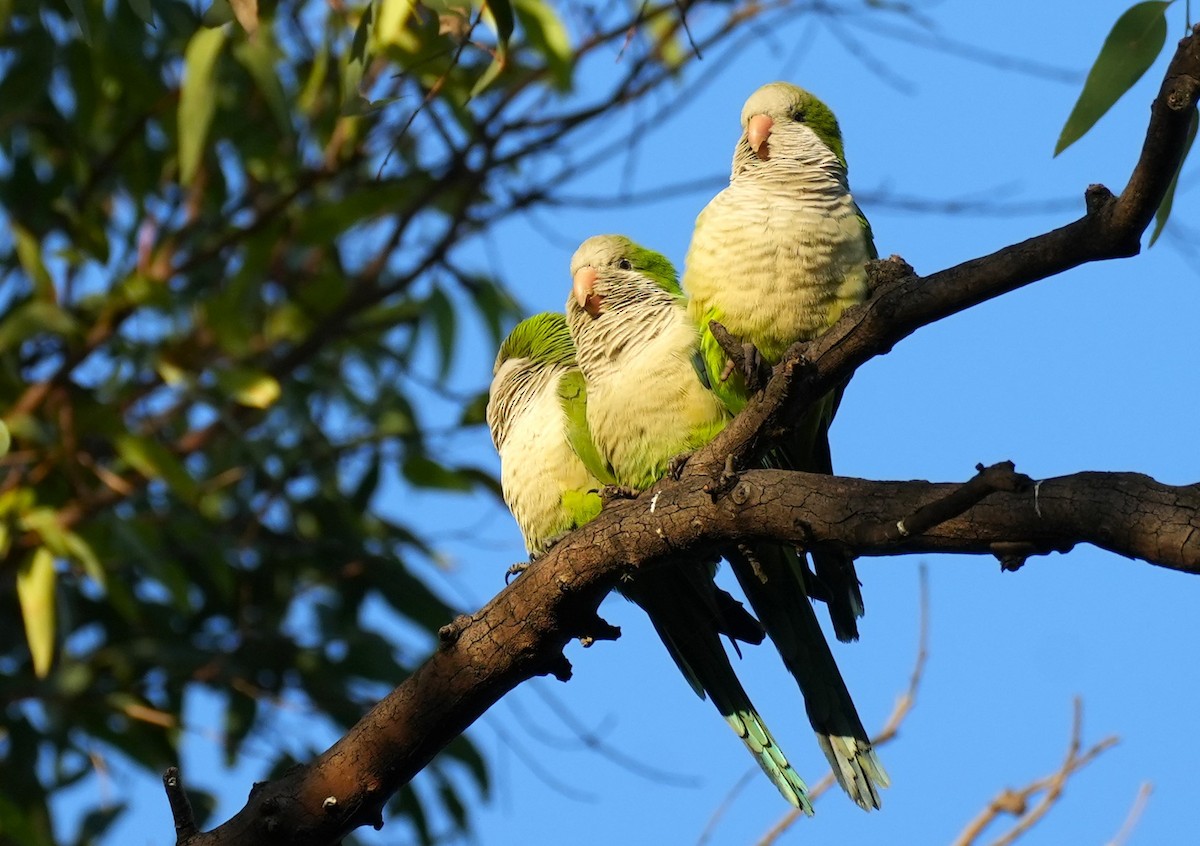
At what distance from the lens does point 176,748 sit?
4.44 m

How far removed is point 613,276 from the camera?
10.1 ft

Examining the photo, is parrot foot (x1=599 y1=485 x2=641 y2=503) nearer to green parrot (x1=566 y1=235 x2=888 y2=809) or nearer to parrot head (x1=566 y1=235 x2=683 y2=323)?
green parrot (x1=566 y1=235 x2=888 y2=809)

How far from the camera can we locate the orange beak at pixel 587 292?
9.84 ft

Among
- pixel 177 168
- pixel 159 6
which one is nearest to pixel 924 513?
pixel 159 6

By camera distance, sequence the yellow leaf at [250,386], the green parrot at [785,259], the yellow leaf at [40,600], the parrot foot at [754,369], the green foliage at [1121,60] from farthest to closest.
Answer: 1. the yellow leaf at [250,386]
2. the yellow leaf at [40,600]
3. the green parrot at [785,259]
4. the parrot foot at [754,369]
5. the green foliage at [1121,60]

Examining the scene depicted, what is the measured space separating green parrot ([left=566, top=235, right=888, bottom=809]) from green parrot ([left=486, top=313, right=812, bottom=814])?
95 millimetres

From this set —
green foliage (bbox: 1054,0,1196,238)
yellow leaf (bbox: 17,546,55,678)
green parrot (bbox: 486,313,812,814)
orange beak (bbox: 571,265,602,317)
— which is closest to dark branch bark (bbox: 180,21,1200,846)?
green foliage (bbox: 1054,0,1196,238)

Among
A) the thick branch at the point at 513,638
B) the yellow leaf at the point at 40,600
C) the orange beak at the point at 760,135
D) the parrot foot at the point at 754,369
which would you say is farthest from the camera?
the yellow leaf at the point at 40,600

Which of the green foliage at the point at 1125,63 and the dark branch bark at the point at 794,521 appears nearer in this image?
the dark branch bark at the point at 794,521

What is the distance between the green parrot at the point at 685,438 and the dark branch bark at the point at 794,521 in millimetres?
309

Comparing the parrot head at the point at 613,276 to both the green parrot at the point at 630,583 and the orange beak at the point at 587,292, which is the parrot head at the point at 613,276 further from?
the green parrot at the point at 630,583

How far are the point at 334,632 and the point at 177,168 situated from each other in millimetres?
1569

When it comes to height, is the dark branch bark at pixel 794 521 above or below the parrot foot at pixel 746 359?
below

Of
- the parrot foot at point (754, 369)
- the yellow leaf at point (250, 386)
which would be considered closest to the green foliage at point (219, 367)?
the yellow leaf at point (250, 386)
